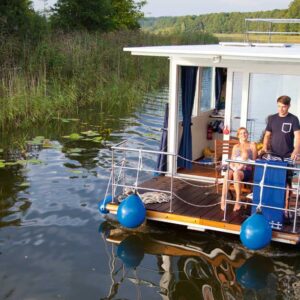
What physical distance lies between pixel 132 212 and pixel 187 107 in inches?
107

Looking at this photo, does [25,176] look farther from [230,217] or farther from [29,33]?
[29,33]

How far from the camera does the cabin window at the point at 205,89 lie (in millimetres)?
9867

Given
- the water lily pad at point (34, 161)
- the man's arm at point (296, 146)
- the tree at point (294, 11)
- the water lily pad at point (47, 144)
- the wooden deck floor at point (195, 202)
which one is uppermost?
the tree at point (294, 11)

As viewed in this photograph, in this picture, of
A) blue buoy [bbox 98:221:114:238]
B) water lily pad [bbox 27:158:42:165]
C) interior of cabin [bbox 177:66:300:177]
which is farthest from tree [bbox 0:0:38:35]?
blue buoy [bbox 98:221:114:238]

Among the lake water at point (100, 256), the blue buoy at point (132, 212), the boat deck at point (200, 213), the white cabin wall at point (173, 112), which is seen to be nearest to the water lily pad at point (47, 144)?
the lake water at point (100, 256)

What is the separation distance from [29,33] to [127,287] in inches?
580

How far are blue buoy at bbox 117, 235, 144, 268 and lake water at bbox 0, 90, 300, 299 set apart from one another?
0.01 meters

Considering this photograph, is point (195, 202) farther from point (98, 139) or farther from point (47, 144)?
point (98, 139)

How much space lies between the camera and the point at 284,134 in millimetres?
7047

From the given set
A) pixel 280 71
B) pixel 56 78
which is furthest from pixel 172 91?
pixel 56 78

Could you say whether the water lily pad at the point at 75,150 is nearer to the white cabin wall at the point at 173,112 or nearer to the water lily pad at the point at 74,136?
the water lily pad at the point at 74,136

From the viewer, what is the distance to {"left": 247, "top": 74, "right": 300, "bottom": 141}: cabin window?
26.3ft

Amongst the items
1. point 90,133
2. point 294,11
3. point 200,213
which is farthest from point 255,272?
point 294,11

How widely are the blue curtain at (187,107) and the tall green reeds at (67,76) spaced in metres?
5.99
